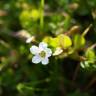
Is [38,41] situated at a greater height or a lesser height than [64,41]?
greater

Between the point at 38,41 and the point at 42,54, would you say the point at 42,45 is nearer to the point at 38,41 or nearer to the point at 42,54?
the point at 42,54

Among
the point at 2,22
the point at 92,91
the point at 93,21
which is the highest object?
the point at 2,22

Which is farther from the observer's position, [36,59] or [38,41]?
[38,41]

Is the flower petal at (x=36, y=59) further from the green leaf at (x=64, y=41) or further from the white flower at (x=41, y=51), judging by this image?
the green leaf at (x=64, y=41)

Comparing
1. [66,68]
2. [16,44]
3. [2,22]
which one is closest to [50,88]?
[66,68]

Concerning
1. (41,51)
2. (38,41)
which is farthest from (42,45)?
(38,41)

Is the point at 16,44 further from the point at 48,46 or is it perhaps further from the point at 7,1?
the point at 48,46

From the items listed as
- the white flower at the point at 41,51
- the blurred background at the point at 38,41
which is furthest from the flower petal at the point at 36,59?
the blurred background at the point at 38,41

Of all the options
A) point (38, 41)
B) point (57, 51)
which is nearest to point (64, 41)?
point (57, 51)
